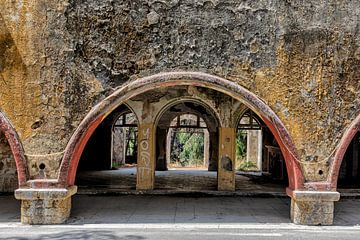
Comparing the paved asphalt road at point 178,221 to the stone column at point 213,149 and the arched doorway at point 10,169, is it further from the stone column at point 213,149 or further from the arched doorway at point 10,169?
the stone column at point 213,149

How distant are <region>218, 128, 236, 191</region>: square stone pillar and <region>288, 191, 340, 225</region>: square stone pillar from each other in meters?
3.81

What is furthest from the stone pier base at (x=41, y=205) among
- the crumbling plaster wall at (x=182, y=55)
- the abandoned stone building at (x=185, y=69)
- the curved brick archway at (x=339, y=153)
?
the curved brick archway at (x=339, y=153)

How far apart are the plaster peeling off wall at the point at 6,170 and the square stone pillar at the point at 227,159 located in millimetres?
5543

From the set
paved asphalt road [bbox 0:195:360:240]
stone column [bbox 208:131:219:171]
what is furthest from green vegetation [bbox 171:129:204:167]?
paved asphalt road [bbox 0:195:360:240]

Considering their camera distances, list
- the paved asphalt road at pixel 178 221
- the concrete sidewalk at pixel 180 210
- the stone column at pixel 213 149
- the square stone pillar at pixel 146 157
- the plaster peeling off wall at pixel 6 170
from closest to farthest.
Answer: the paved asphalt road at pixel 178 221 < the concrete sidewalk at pixel 180 210 < the plaster peeling off wall at pixel 6 170 < the square stone pillar at pixel 146 157 < the stone column at pixel 213 149

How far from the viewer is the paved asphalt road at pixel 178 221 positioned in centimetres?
713

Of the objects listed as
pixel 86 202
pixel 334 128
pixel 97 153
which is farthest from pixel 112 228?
pixel 97 153

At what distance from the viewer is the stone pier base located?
25.0 feet

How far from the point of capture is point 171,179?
13.8m

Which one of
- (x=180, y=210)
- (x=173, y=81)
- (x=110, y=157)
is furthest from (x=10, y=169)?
(x=110, y=157)

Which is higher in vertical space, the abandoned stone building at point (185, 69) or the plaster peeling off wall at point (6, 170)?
the abandoned stone building at point (185, 69)

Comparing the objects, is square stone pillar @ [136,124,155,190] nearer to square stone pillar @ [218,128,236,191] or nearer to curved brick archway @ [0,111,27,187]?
square stone pillar @ [218,128,236,191]

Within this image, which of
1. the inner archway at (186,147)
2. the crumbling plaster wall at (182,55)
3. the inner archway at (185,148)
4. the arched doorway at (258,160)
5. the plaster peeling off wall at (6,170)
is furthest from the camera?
the inner archway at (185,148)

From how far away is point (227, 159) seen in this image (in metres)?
11.6
